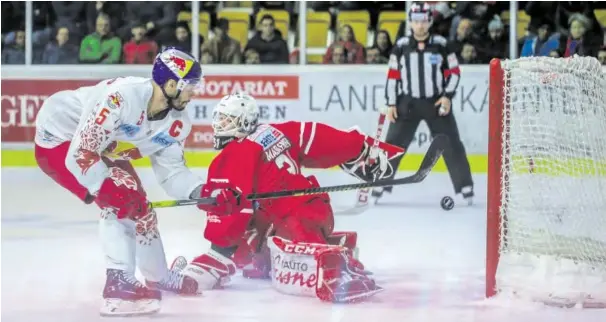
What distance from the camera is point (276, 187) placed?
9.75 feet

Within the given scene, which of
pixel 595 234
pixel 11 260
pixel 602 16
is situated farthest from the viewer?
pixel 602 16

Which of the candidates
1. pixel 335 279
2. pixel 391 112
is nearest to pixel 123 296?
pixel 335 279

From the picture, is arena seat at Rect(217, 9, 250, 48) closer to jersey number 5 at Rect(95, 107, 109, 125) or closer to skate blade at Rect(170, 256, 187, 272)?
skate blade at Rect(170, 256, 187, 272)

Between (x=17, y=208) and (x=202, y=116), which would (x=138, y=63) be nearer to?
(x=202, y=116)

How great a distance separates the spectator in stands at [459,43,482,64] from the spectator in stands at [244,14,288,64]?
0.94 meters

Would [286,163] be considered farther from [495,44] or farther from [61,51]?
[61,51]

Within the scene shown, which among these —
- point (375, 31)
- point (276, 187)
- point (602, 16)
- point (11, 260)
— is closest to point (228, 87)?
point (375, 31)

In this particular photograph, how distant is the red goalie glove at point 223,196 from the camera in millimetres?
2783

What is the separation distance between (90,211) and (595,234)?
94.1 inches

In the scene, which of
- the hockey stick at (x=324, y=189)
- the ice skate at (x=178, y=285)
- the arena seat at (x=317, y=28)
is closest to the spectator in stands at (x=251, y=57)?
the arena seat at (x=317, y=28)

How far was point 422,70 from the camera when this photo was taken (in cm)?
521

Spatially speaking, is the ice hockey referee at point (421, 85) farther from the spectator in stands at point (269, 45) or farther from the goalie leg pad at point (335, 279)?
the goalie leg pad at point (335, 279)

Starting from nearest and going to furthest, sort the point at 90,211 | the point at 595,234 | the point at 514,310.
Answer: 1. the point at 514,310
2. the point at 595,234
3. the point at 90,211

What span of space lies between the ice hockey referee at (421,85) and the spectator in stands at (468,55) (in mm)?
820
